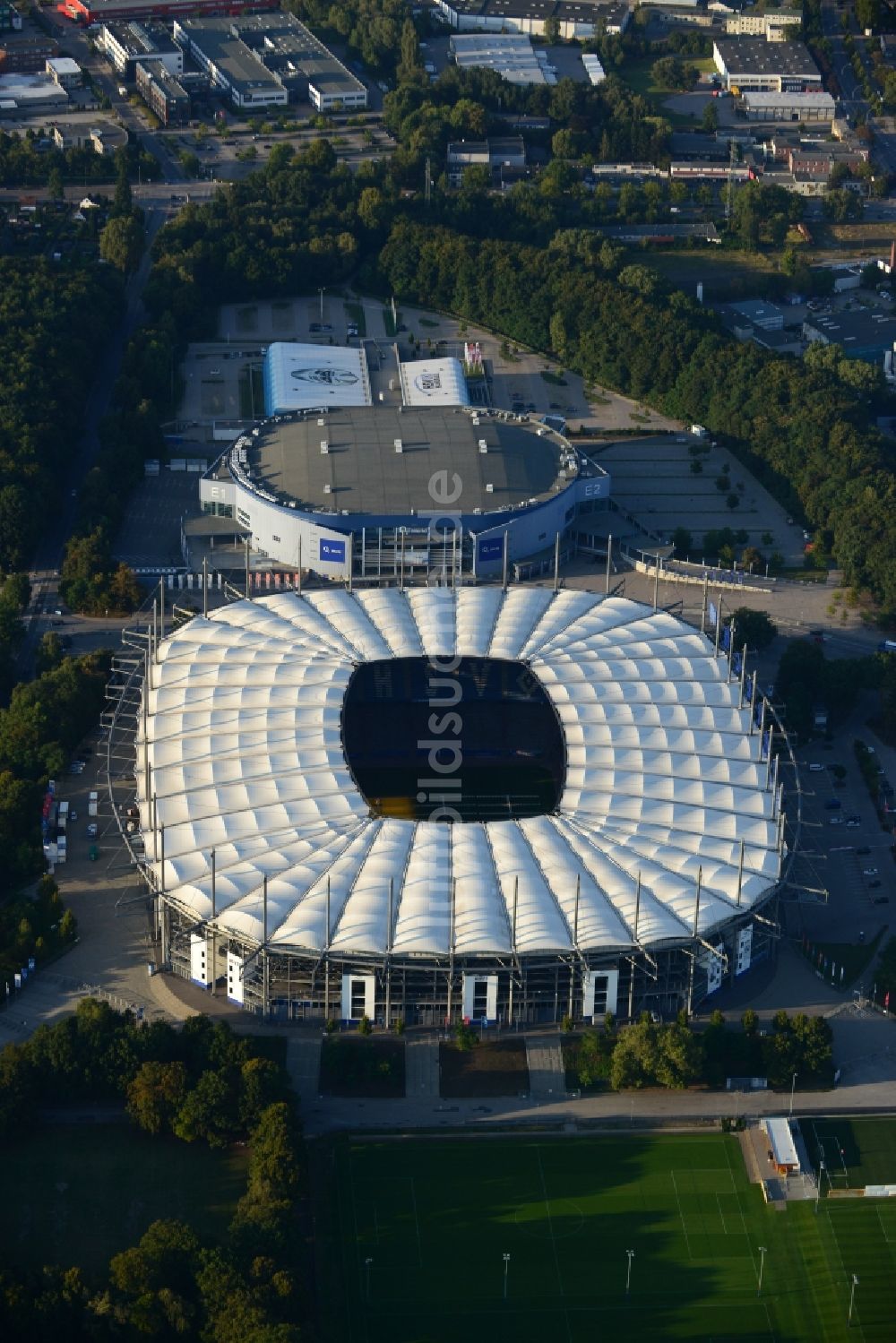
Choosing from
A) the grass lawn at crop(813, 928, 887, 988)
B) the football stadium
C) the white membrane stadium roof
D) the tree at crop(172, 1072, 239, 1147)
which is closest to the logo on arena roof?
the football stadium

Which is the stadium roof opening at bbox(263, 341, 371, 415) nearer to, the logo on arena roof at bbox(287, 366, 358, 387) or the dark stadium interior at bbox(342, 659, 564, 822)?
the logo on arena roof at bbox(287, 366, 358, 387)

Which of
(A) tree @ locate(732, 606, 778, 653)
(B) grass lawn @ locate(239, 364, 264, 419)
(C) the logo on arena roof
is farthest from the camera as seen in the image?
(B) grass lawn @ locate(239, 364, 264, 419)

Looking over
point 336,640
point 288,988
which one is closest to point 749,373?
point 336,640

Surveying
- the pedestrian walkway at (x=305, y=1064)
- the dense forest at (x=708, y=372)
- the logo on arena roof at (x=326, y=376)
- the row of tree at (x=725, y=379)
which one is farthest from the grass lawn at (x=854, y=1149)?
the logo on arena roof at (x=326, y=376)

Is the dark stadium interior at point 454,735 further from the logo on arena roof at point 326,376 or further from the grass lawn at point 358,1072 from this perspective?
the logo on arena roof at point 326,376

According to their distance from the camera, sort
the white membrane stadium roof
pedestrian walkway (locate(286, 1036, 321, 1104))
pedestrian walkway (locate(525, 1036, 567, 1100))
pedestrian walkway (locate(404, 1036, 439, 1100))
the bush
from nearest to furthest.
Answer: pedestrian walkway (locate(286, 1036, 321, 1104)), pedestrian walkway (locate(404, 1036, 439, 1100)), pedestrian walkway (locate(525, 1036, 567, 1100)), the bush, the white membrane stadium roof

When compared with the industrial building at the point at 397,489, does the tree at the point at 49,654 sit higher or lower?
lower
